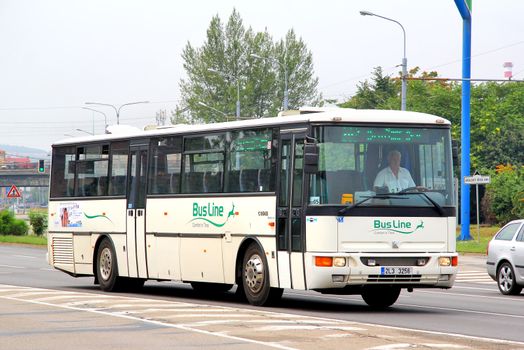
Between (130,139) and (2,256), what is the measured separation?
889 inches

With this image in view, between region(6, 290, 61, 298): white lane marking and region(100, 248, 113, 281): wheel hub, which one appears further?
region(100, 248, 113, 281): wheel hub

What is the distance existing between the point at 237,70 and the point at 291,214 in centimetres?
8285

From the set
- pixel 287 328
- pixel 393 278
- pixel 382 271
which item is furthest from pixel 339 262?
pixel 287 328

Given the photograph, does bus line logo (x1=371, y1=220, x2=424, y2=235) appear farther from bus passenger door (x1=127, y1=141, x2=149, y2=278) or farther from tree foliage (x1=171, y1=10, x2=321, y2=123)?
tree foliage (x1=171, y1=10, x2=321, y2=123)

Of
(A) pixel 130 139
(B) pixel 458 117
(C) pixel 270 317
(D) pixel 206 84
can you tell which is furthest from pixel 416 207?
(D) pixel 206 84

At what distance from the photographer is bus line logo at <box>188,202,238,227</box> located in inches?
807

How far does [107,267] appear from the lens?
24.2 metres

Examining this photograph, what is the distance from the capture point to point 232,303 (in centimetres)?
2050

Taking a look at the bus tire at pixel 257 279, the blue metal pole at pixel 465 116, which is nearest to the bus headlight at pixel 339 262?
the bus tire at pixel 257 279

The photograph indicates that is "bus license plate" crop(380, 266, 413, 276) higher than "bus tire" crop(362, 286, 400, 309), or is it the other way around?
"bus license plate" crop(380, 266, 413, 276)

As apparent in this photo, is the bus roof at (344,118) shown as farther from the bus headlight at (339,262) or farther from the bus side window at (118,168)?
the bus side window at (118,168)

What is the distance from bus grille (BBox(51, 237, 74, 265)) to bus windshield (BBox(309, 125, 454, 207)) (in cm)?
849

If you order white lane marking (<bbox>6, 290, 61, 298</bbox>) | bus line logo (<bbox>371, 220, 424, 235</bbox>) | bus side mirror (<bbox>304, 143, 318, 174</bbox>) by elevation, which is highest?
bus side mirror (<bbox>304, 143, 318, 174</bbox>)

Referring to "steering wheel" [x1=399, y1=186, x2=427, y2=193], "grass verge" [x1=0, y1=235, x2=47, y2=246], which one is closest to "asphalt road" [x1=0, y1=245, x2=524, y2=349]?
"steering wheel" [x1=399, y1=186, x2=427, y2=193]
